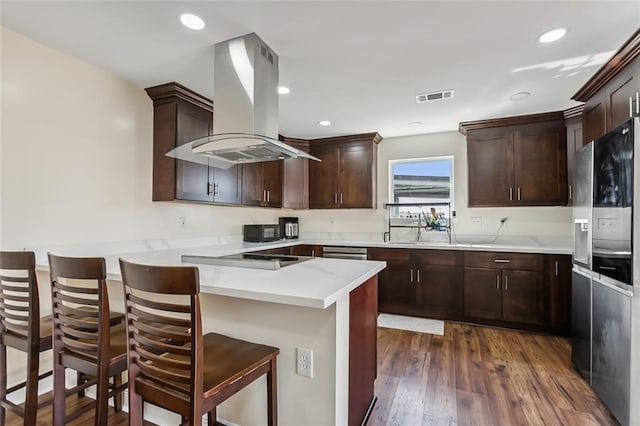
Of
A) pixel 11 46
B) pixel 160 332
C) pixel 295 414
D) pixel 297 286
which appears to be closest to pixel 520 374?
pixel 295 414

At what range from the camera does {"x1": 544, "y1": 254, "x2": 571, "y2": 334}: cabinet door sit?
3.21 m

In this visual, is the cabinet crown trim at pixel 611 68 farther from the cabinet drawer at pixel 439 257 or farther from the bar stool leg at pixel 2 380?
the bar stool leg at pixel 2 380

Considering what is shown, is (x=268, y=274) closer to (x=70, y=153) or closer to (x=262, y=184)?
(x=70, y=153)

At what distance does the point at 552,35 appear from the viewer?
2.02 meters

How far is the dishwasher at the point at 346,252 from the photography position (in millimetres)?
4043

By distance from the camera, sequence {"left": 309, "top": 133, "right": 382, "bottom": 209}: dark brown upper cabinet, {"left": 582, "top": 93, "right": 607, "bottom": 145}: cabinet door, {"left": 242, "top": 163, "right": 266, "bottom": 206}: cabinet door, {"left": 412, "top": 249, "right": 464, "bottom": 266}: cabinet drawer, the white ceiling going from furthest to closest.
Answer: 1. {"left": 309, "top": 133, "right": 382, "bottom": 209}: dark brown upper cabinet
2. {"left": 242, "top": 163, "right": 266, "bottom": 206}: cabinet door
3. {"left": 412, "top": 249, "right": 464, "bottom": 266}: cabinet drawer
4. {"left": 582, "top": 93, "right": 607, "bottom": 145}: cabinet door
5. the white ceiling

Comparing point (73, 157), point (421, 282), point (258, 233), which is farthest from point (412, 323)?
point (73, 157)

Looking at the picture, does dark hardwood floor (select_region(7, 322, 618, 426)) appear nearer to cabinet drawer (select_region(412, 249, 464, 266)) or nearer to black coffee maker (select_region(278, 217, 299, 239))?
cabinet drawer (select_region(412, 249, 464, 266))

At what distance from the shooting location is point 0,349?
1730 mm

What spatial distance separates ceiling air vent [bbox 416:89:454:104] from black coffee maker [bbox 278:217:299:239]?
2.60 meters

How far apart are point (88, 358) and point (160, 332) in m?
0.65

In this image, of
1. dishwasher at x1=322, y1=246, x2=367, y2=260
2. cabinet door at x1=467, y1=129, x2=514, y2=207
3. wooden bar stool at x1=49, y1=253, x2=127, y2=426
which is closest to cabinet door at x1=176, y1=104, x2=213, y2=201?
wooden bar stool at x1=49, y1=253, x2=127, y2=426

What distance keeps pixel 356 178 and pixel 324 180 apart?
497 mm

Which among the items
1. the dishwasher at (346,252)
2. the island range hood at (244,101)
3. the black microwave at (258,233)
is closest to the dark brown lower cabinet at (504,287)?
the dishwasher at (346,252)
